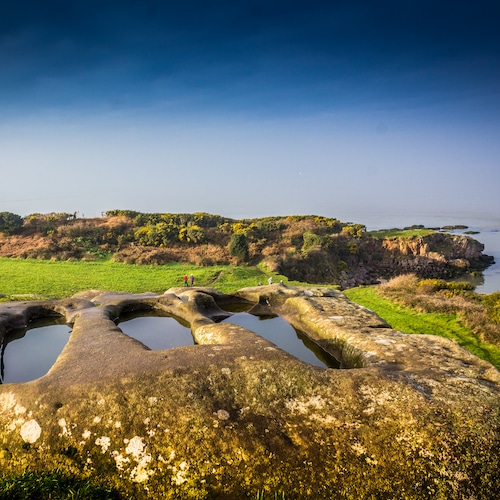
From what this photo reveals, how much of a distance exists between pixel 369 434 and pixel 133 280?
3081 cm

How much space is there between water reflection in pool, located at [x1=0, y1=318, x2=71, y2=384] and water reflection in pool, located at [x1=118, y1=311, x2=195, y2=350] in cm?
175

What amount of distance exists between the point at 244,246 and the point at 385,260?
2549 centimetres

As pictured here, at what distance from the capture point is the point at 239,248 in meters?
44.8

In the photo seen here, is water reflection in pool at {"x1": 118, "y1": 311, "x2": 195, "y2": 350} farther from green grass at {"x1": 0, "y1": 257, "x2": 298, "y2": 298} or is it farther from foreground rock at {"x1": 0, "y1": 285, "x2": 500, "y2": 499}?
green grass at {"x1": 0, "y1": 257, "x2": 298, "y2": 298}

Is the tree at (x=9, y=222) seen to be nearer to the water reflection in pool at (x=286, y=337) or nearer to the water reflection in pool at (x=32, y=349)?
the water reflection in pool at (x=32, y=349)

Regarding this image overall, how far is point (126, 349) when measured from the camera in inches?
296

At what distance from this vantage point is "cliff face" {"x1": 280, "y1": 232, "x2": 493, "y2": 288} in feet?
153

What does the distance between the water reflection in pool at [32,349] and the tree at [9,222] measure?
1808 inches

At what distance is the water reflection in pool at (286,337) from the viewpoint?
29.8ft

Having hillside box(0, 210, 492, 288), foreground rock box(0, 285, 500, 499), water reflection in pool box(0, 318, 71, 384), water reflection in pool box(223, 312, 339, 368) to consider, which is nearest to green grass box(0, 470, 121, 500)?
foreground rock box(0, 285, 500, 499)

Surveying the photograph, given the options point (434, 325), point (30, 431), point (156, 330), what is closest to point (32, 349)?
point (156, 330)

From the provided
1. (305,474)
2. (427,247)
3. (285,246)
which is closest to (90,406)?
(305,474)

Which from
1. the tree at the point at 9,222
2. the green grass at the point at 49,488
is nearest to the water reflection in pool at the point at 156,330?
the green grass at the point at 49,488

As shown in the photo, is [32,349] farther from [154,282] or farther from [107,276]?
[107,276]
